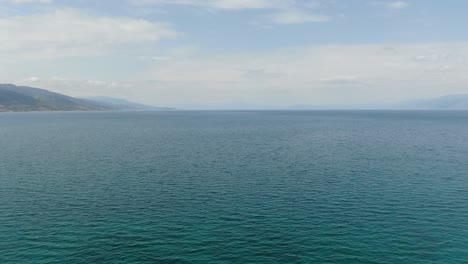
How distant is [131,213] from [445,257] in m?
55.1

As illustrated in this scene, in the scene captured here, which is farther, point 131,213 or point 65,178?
point 65,178

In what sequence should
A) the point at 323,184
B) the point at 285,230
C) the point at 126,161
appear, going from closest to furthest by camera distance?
the point at 285,230 < the point at 323,184 < the point at 126,161

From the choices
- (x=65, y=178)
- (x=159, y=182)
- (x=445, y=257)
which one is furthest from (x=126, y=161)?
(x=445, y=257)

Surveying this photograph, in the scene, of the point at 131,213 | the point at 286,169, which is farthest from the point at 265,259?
the point at 286,169

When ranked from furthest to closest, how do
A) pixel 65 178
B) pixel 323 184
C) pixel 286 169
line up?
pixel 286 169, pixel 65 178, pixel 323 184

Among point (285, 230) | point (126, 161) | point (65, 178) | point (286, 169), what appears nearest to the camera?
point (285, 230)

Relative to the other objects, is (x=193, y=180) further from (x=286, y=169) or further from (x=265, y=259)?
(x=265, y=259)

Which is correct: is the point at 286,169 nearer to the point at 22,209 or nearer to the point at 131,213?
the point at 131,213

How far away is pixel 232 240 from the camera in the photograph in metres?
54.2

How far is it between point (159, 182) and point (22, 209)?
31.4 meters

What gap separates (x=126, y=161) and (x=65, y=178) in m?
A: 27.4

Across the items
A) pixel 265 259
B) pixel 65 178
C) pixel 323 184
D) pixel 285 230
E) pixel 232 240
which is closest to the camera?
pixel 265 259

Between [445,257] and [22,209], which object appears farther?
[22,209]

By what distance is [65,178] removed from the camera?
91.2 m
